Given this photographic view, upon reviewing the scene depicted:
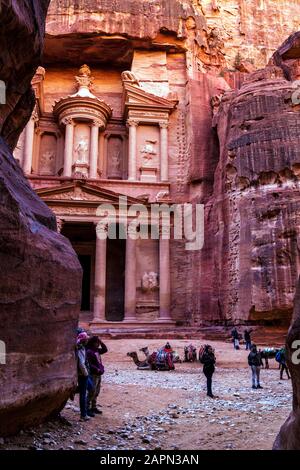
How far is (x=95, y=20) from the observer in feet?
115

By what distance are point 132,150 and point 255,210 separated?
1248 centimetres

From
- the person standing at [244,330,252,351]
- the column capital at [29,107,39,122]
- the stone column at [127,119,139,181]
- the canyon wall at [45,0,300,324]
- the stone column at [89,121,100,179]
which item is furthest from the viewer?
the column capital at [29,107,39,122]

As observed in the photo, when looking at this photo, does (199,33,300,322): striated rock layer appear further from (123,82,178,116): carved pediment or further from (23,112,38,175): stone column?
(23,112,38,175): stone column

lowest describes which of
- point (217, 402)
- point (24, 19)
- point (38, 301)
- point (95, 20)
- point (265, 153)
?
point (217, 402)

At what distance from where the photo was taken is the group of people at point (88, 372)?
7.72 m

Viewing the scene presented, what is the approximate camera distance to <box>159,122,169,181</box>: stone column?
33094mm

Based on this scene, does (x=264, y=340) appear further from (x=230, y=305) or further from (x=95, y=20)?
(x=95, y=20)

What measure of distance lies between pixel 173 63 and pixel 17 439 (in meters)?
34.8

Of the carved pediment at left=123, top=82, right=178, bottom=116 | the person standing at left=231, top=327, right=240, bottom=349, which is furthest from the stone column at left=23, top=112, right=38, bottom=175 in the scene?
the person standing at left=231, top=327, right=240, bottom=349

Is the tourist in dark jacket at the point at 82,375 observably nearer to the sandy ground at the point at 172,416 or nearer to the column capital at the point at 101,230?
the sandy ground at the point at 172,416

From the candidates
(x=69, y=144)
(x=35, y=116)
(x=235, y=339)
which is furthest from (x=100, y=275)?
(x=35, y=116)

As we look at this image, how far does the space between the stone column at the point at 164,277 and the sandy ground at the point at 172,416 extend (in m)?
13.8

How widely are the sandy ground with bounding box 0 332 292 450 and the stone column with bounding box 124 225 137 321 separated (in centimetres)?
1334

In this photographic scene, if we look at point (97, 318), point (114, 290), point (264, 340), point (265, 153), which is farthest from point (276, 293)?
point (114, 290)
